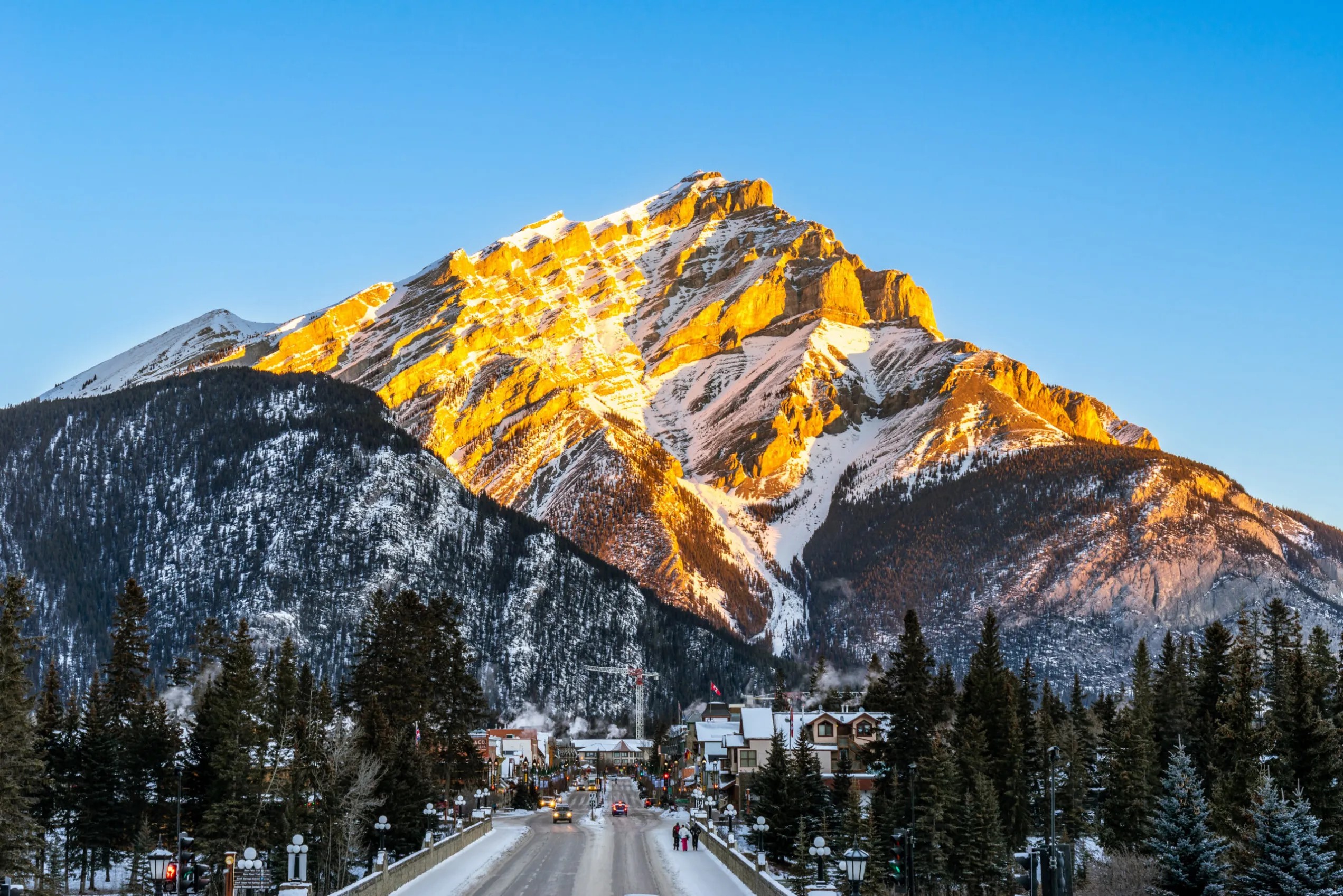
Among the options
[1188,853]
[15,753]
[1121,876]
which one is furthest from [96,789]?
[1121,876]

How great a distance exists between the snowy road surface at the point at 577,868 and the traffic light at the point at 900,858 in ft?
38.8

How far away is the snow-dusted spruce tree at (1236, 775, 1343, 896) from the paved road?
22.7 m

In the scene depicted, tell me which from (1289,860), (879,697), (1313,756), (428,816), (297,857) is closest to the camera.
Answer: (1289,860)

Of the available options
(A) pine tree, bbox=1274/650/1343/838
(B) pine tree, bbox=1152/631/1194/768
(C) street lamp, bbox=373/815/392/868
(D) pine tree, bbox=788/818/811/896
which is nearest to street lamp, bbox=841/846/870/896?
(A) pine tree, bbox=1274/650/1343/838

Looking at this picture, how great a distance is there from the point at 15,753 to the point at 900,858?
A: 5378cm

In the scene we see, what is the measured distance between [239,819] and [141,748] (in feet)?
37.3

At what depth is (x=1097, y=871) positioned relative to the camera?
295ft

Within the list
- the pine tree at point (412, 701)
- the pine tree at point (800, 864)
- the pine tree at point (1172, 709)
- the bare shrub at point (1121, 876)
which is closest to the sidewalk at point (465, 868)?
the pine tree at point (412, 701)

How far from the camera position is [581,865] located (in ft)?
234

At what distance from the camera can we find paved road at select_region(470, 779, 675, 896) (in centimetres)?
5959

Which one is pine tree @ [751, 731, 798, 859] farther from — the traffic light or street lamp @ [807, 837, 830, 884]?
street lamp @ [807, 837, 830, 884]

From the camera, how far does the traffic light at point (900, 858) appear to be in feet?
286

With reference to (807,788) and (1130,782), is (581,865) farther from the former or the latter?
(1130,782)

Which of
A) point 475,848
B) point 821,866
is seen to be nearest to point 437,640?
point 475,848
